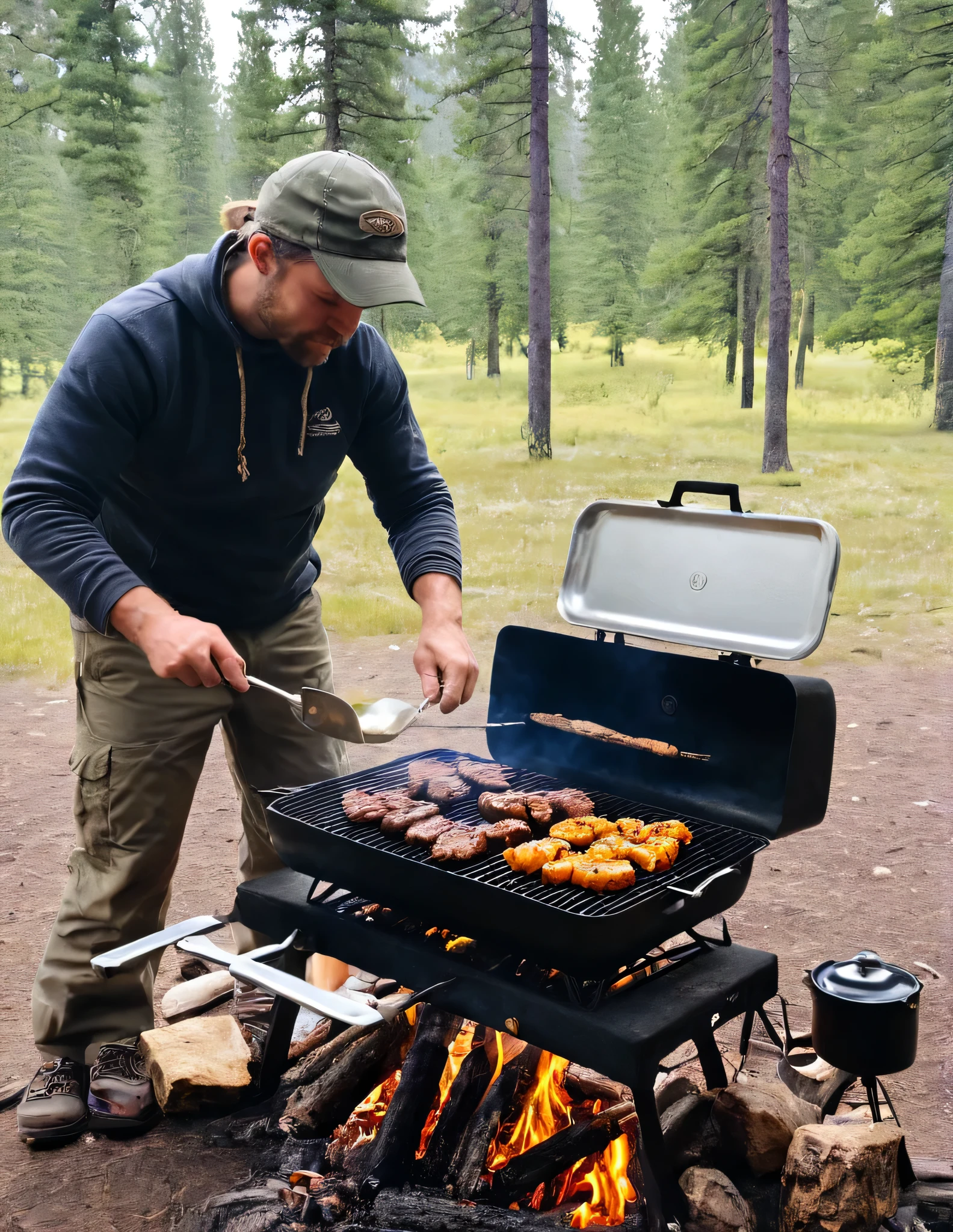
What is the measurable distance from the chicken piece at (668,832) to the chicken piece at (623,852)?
7cm

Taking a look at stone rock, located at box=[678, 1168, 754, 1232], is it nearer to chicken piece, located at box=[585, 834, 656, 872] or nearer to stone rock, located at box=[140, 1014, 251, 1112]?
chicken piece, located at box=[585, 834, 656, 872]

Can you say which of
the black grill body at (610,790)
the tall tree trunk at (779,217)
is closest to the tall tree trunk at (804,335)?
the tall tree trunk at (779,217)

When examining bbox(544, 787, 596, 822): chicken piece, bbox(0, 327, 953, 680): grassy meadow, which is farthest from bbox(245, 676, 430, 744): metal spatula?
bbox(0, 327, 953, 680): grassy meadow

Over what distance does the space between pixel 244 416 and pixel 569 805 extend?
48.5 inches

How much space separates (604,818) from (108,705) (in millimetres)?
1262

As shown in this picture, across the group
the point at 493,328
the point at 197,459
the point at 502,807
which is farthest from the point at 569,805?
the point at 493,328

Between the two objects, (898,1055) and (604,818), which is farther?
(604,818)

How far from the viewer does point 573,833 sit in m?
2.19

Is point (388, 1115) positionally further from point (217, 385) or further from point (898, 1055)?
point (217, 385)

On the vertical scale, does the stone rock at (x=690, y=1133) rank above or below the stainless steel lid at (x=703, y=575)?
below

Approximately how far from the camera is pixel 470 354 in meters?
19.7

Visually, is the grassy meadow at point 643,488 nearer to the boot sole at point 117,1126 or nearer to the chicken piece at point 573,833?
the boot sole at point 117,1126

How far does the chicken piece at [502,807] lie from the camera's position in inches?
90.7

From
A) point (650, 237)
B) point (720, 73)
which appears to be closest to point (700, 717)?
point (720, 73)
